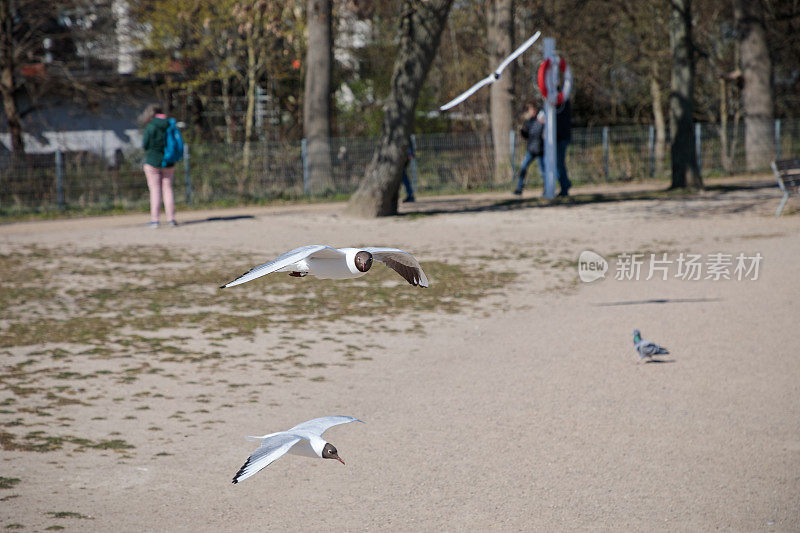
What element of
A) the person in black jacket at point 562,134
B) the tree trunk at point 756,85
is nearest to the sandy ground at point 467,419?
the person in black jacket at point 562,134

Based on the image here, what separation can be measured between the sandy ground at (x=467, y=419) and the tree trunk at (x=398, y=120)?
6.28m

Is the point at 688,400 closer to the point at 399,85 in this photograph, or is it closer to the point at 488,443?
the point at 488,443

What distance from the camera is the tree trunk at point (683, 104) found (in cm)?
2152

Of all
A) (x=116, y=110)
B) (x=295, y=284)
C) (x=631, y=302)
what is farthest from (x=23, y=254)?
(x=116, y=110)

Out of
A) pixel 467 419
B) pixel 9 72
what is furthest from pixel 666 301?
pixel 9 72

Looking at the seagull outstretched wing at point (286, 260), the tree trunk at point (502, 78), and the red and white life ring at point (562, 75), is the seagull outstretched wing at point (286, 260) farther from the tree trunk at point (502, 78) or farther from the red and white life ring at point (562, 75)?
the tree trunk at point (502, 78)

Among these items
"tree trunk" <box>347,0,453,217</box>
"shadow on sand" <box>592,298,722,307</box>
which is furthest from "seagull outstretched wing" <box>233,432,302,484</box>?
"tree trunk" <box>347,0,453,217</box>

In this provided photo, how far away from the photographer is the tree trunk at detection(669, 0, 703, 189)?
2152 cm

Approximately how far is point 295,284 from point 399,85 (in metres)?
7.12

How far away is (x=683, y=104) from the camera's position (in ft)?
70.9

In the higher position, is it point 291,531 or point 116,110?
point 116,110

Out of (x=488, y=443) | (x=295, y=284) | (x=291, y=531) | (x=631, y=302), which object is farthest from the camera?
(x=295, y=284)

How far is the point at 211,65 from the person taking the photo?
29.9 m

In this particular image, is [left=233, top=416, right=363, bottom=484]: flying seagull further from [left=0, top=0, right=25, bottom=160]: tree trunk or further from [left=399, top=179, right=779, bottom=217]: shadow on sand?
[left=0, top=0, right=25, bottom=160]: tree trunk
